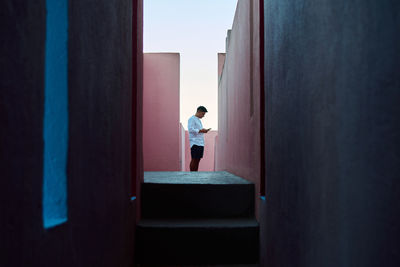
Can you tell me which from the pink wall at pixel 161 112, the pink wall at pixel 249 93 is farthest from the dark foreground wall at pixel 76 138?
the pink wall at pixel 161 112

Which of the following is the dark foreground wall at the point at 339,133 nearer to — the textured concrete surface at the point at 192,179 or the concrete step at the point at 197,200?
the concrete step at the point at 197,200

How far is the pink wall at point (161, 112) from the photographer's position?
26.3 ft

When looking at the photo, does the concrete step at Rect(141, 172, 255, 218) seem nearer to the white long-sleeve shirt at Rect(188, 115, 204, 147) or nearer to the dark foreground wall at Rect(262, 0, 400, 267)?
the dark foreground wall at Rect(262, 0, 400, 267)

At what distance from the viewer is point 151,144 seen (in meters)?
8.05

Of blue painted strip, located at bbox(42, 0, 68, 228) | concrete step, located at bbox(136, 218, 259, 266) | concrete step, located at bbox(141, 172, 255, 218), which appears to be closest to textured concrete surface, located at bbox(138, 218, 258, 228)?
concrete step, located at bbox(136, 218, 259, 266)

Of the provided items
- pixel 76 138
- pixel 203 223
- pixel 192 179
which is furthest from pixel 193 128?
pixel 76 138

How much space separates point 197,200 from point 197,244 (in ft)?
1.71

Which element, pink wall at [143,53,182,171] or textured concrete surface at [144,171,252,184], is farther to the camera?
pink wall at [143,53,182,171]

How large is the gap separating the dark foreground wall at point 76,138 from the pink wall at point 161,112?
5339 millimetres

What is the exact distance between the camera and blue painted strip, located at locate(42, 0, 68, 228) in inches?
50.0

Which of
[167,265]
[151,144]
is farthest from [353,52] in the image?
[151,144]

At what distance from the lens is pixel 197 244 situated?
277 cm

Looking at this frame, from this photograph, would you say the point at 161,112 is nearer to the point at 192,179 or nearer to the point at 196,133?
the point at 196,133

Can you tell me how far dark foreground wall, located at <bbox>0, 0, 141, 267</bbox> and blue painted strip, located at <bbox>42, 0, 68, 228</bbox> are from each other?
0.13 feet
